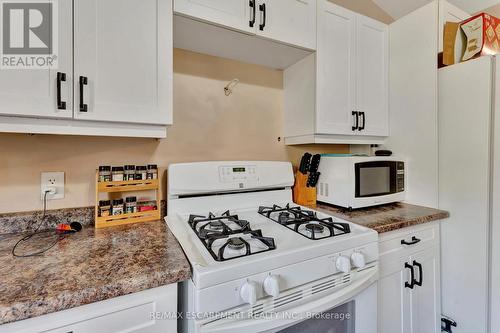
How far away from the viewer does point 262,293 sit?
74 cm

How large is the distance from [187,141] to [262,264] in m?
0.90

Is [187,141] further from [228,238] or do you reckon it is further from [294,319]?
[294,319]

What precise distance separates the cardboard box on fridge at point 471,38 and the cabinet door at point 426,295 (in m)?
1.15

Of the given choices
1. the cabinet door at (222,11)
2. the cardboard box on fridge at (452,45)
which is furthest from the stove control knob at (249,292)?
the cardboard box on fridge at (452,45)

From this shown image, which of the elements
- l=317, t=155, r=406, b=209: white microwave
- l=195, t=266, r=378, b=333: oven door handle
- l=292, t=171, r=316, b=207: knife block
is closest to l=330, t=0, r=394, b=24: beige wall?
l=317, t=155, r=406, b=209: white microwave

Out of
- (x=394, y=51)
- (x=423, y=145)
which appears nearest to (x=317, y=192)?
(x=423, y=145)

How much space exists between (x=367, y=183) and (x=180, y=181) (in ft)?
3.61

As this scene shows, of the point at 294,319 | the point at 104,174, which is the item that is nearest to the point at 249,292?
the point at 294,319

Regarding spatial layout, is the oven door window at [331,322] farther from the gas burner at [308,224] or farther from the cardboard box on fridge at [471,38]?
the cardboard box on fridge at [471,38]

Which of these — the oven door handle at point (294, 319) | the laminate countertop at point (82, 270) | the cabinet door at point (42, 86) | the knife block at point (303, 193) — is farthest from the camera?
the knife block at point (303, 193)

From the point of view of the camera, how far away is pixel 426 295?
131 cm

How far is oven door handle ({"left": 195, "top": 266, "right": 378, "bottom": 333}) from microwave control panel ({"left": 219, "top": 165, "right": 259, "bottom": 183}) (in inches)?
28.5

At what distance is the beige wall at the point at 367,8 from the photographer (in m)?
1.89

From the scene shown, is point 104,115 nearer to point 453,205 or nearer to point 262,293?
point 262,293
